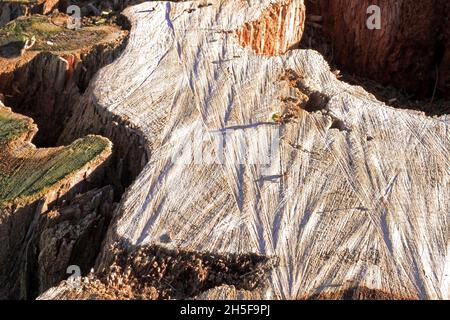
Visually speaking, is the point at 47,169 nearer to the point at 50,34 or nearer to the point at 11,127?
the point at 11,127

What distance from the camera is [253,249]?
2.68 meters

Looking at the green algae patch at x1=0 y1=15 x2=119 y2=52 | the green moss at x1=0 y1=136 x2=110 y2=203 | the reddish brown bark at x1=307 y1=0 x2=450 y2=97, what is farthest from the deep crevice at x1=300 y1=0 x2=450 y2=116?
the green moss at x1=0 y1=136 x2=110 y2=203

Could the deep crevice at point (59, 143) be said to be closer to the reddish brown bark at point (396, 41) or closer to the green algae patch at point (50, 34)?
the green algae patch at point (50, 34)

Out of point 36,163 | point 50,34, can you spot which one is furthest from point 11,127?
point 50,34

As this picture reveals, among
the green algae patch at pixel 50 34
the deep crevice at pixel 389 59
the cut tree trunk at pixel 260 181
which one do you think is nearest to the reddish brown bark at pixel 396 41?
the deep crevice at pixel 389 59

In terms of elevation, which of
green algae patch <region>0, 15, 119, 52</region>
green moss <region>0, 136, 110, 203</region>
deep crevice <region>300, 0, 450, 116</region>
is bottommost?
deep crevice <region>300, 0, 450, 116</region>

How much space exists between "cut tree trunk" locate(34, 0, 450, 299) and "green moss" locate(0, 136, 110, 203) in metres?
0.24

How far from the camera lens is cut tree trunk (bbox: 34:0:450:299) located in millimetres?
2631

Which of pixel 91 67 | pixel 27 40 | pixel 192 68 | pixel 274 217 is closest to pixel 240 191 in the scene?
pixel 274 217

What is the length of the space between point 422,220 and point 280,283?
70cm

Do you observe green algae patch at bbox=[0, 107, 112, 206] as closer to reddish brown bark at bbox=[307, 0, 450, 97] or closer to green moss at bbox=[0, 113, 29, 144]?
green moss at bbox=[0, 113, 29, 144]

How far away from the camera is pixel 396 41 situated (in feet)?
17.0

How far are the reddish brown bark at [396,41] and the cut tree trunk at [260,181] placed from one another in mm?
1422

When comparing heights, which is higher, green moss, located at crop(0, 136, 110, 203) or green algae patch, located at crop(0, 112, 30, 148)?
green algae patch, located at crop(0, 112, 30, 148)
